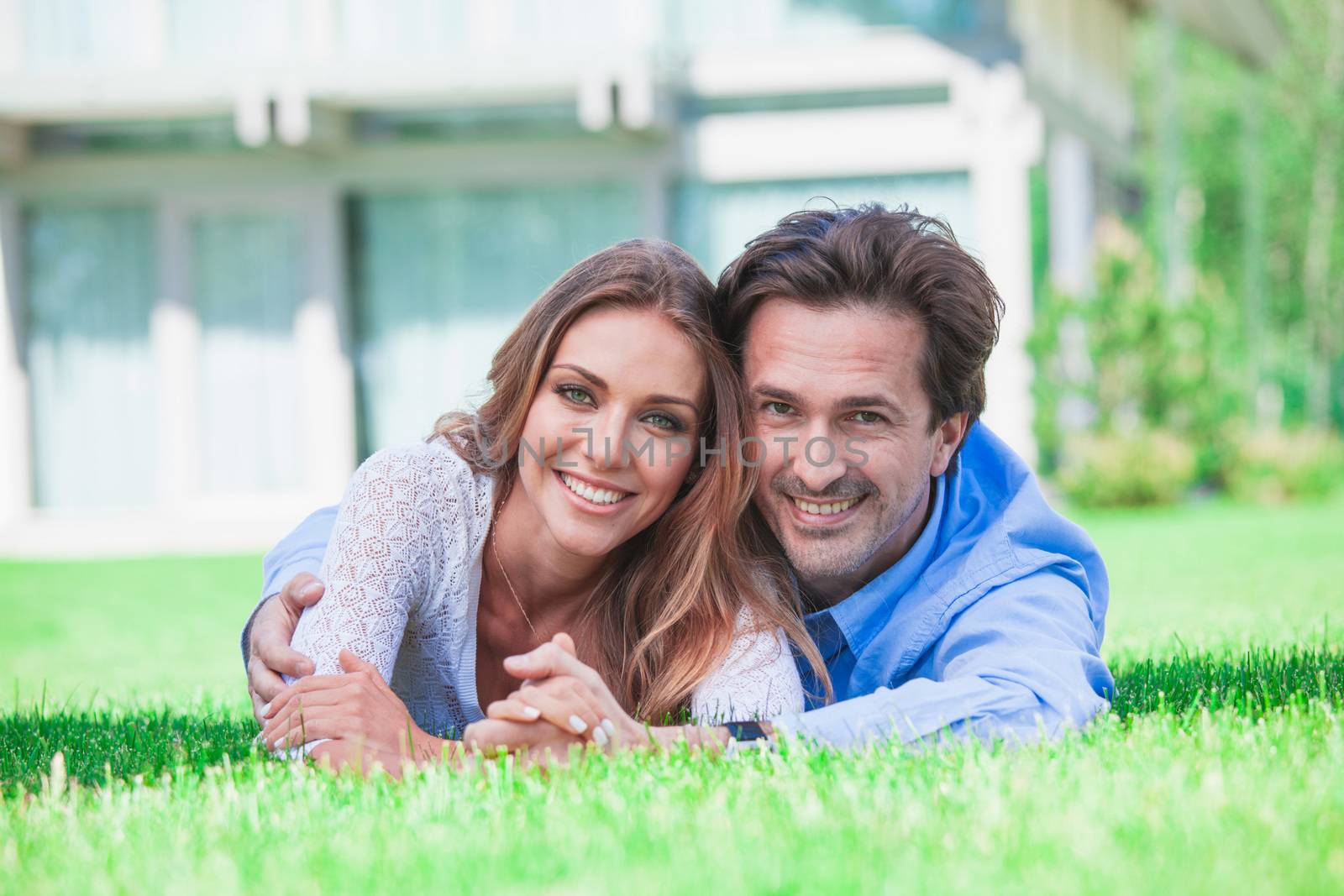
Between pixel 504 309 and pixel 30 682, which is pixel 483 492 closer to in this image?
pixel 30 682

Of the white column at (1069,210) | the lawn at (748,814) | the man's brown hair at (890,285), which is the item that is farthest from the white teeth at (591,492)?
the white column at (1069,210)

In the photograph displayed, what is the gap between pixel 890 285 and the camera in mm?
3633

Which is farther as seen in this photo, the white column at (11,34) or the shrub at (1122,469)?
the shrub at (1122,469)

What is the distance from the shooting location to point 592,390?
347 centimetres

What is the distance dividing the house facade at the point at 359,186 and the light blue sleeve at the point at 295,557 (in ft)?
26.4

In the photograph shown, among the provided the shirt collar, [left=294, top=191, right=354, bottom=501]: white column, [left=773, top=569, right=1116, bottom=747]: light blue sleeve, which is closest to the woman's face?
the shirt collar

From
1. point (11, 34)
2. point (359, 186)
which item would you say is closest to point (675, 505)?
point (359, 186)

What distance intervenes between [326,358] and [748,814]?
11.7 meters

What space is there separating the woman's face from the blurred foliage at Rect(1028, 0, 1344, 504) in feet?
34.4

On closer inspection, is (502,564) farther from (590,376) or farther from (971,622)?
(971,622)

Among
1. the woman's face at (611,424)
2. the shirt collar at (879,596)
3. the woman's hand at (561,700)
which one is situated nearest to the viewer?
the woman's hand at (561,700)

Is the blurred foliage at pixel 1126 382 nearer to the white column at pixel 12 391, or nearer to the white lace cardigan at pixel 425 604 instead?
the white column at pixel 12 391

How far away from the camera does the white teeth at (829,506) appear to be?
11.6 ft

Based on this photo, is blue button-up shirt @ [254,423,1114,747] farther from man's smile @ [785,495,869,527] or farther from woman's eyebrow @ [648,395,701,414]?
woman's eyebrow @ [648,395,701,414]
